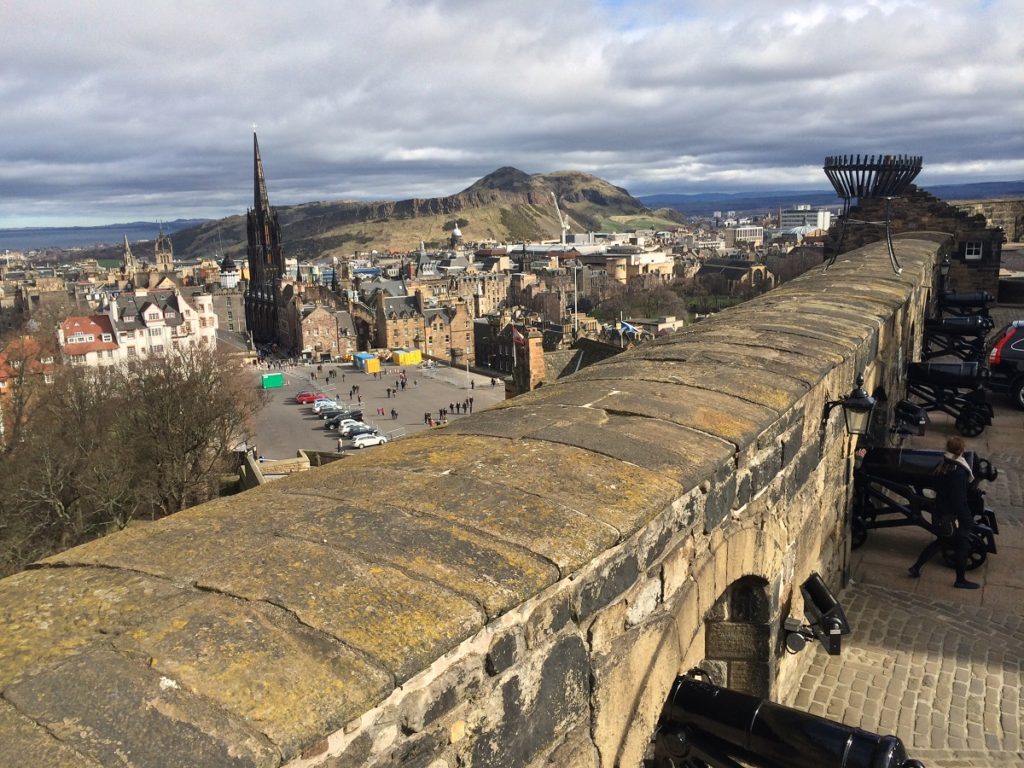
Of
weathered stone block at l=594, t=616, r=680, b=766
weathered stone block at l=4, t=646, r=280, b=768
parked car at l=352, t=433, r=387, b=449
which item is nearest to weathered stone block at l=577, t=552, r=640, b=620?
weathered stone block at l=594, t=616, r=680, b=766

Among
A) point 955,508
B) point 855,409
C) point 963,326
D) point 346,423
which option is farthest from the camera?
point 346,423

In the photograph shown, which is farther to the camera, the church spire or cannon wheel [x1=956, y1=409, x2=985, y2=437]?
the church spire

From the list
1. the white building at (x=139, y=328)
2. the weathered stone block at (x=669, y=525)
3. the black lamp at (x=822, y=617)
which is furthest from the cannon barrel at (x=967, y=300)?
the white building at (x=139, y=328)

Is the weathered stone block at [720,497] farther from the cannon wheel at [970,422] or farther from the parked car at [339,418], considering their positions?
the parked car at [339,418]

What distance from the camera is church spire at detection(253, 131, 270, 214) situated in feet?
280

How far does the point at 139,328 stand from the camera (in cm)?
5244

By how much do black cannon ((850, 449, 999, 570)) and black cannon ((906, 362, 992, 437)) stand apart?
7.35 feet

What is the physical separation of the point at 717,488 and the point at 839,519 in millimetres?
2658

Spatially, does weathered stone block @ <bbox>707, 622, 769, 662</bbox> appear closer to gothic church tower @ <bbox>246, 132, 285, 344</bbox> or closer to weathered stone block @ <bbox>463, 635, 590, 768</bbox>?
weathered stone block @ <bbox>463, 635, 590, 768</bbox>

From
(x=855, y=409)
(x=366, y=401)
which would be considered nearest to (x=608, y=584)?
(x=855, y=409)

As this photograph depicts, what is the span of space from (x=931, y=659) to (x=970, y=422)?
4.71m

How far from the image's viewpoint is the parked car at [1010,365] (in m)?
8.91

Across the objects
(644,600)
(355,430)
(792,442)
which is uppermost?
(792,442)

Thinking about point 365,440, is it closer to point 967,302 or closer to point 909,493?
point 967,302
